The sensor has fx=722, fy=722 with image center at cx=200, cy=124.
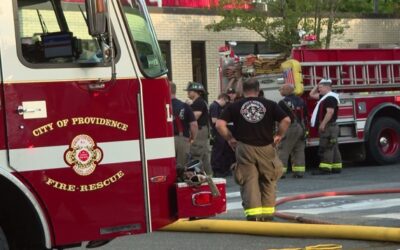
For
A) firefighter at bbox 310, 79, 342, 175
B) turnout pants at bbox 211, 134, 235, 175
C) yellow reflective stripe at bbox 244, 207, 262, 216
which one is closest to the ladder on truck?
firefighter at bbox 310, 79, 342, 175

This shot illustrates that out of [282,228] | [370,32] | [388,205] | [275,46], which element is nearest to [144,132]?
[282,228]

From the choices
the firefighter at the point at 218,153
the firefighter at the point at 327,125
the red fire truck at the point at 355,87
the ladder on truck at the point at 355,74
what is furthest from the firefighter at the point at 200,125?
the ladder on truck at the point at 355,74

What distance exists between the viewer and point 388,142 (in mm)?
14930

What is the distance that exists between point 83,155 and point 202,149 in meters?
7.35

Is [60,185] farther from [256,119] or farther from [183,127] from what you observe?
[183,127]

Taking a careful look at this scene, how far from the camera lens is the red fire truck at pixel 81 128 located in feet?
15.6

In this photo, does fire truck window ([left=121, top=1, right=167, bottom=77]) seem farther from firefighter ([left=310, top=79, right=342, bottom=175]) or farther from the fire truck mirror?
firefighter ([left=310, top=79, right=342, bottom=175])

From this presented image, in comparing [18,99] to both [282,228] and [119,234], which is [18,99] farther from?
[282,228]

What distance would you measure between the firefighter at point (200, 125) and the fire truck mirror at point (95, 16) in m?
7.03

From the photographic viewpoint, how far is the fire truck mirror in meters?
4.75

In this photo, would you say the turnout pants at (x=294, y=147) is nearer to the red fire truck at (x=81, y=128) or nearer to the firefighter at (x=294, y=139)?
the firefighter at (x=294, y=139)

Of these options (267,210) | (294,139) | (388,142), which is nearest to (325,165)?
(294,139)

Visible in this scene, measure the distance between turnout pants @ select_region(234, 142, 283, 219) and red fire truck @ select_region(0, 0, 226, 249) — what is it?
264 cm

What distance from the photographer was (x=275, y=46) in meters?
18.4
